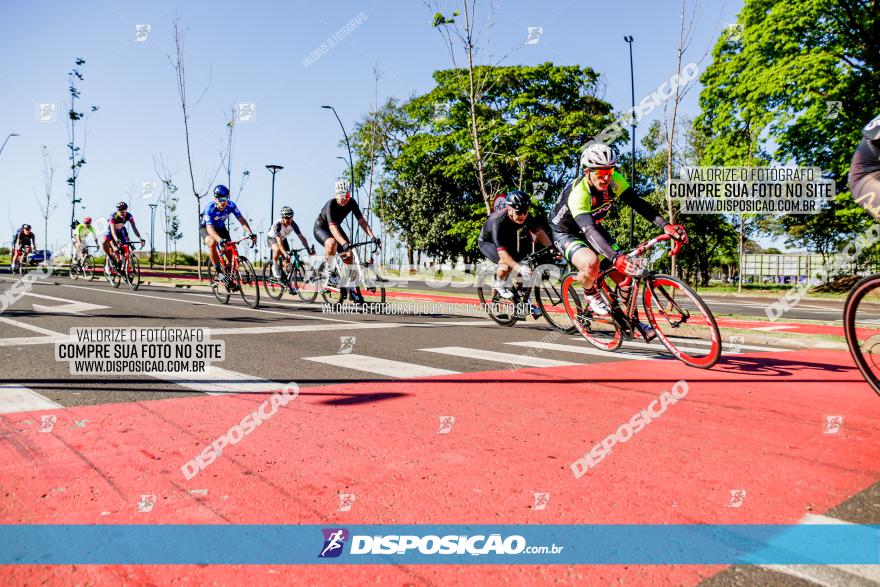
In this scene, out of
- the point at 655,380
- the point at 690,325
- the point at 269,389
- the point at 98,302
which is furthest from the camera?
the point at 98,302

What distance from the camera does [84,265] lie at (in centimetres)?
2189

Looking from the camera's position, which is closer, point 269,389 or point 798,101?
point 269,389

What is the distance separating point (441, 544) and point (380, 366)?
3784mm

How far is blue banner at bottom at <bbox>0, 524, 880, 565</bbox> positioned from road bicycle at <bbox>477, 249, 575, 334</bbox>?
5.74m

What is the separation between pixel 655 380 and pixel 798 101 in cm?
2135

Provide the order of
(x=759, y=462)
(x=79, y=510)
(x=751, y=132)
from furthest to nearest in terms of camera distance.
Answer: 1. (x=751, y=132)
2. (x=759, y=462)
3. (x=79, y=510)

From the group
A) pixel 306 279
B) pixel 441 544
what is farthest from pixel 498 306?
pixel 441 544

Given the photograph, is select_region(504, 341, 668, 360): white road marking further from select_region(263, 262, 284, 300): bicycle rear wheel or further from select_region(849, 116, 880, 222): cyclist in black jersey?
select_region(263, 262, 284, 300): bicycle rear wheel

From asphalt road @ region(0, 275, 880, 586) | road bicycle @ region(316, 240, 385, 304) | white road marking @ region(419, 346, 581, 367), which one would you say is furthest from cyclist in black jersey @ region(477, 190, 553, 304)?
road bicycle @ region(316, 240, 385, 304)

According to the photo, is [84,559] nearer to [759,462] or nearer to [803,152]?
[759,462]

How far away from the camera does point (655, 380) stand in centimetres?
545

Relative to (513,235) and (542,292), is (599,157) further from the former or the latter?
(542,292)

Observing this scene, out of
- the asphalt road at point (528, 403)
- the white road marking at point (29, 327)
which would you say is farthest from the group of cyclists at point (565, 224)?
the white road marking at point (29, 327)

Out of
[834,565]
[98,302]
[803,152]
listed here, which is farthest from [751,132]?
[834,565]
